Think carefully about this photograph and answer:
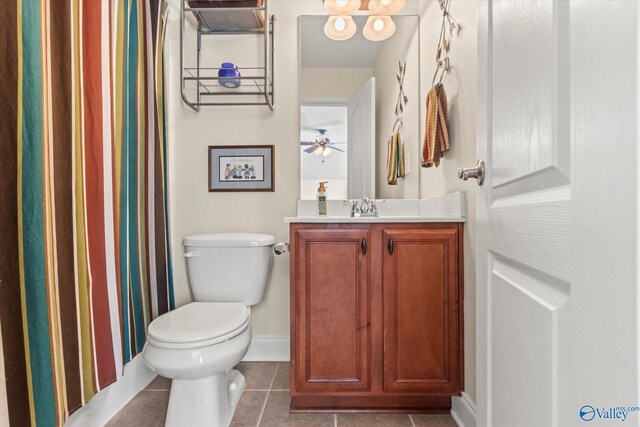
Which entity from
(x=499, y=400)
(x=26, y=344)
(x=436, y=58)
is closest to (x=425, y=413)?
(x=499, y=400)

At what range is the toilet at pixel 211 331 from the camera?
3.89ft

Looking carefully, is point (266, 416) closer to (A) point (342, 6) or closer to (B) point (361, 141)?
(B) point (361, 141)

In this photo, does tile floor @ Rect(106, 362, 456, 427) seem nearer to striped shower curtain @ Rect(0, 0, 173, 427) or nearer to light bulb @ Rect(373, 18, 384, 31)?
striped shower curtain @ Rect(0, 0, 173, 427)

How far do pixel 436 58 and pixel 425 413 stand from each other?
1.63 metres

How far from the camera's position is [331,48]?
1893 mm

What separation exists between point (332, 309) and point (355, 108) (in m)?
1.15

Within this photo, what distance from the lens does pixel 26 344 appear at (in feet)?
3.05

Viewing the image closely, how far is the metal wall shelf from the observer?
5.98ft

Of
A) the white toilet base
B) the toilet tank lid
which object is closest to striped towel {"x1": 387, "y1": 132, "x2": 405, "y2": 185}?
the toilet tank lid

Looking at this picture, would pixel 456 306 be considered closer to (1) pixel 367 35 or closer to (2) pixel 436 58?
(2) pixel 436 58

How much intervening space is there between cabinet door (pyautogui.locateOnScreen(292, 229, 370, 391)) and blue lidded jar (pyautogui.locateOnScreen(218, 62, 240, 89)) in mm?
1020

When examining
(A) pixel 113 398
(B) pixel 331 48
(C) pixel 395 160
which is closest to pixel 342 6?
(B) pixel 331 48

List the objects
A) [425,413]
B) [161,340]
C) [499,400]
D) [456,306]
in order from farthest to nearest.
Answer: [425,413] < [456,306] < [161,340] < [499,400]

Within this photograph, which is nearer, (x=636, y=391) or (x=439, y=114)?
(x=636, y=391)
